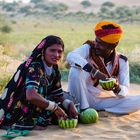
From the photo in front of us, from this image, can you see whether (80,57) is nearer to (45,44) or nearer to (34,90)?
(45,44)

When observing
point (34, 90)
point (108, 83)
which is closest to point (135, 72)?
point (108, 83)

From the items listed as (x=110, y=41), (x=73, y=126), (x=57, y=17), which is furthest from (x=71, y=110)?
(x=57, y=17)

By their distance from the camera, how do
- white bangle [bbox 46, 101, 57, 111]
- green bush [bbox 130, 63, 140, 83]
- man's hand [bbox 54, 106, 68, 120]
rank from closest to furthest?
white bangle [bbox 46, 101, 57, 111], man's hand [bbox 54, 106, 68, 120], green bush [bbox 130, 63, 140, 83]

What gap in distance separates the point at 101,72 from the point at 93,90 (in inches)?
14.8

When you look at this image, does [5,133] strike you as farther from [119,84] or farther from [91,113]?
[119,84]

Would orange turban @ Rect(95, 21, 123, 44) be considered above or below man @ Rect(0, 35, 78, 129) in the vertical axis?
above

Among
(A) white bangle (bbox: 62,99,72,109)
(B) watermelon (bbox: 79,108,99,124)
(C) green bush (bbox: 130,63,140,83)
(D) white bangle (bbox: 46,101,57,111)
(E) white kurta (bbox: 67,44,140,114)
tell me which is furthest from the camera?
(C) green bush (bbox: 130,63,140,83)

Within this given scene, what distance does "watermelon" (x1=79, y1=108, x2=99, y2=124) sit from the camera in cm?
716

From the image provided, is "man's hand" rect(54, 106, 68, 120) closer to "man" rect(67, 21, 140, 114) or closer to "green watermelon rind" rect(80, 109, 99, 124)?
"green watermelon rind" rect(80, 109, 99, 124)

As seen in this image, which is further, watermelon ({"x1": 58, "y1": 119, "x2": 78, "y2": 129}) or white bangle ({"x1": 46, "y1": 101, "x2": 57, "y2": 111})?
watermelon ({"x1": 58, "y1": 119, "x2": 78, "y2": 129})

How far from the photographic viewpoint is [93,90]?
7.69 metres

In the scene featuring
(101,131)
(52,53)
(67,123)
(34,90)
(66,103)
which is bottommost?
(101,131)

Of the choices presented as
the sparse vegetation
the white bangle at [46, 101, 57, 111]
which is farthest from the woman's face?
the sparse vegetation

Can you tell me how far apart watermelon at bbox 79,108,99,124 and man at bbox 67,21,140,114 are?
0.17 metres
